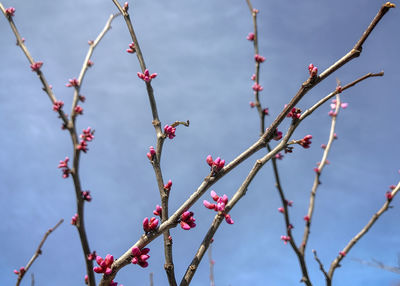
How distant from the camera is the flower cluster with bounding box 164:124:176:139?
10.3 ft

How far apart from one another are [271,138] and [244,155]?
10.2 inches

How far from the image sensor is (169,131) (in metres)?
3.17

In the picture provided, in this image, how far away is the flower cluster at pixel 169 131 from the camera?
3.14m

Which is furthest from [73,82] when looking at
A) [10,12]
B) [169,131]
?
[169,131]

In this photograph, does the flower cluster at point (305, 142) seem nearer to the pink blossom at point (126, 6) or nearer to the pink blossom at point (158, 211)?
the pink blossom at point (158, 211)

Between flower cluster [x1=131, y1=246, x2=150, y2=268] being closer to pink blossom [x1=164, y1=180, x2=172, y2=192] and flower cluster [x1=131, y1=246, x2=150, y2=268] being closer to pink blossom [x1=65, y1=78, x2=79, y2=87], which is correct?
pink blossom [x1=164, y1=180, x2=172, y2=192]

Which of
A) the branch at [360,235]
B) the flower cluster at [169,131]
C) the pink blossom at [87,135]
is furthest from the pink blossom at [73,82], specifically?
the branch at [360,235]

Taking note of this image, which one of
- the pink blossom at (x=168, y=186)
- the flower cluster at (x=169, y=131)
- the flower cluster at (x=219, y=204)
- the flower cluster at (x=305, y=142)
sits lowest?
the flower cluster at (x=219, y=204)

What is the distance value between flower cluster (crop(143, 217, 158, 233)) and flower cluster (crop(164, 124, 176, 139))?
3.47 feet

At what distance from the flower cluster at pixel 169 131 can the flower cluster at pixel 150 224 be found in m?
1.06

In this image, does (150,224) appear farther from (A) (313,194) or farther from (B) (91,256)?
(A) (313,194)

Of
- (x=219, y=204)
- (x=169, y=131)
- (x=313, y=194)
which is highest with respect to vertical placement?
(x=313, y=194)

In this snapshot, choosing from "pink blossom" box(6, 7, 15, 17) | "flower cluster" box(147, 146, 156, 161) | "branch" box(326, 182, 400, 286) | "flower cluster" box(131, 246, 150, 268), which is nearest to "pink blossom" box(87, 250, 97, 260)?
"flower cluster" box(131, 246, 150, 268)

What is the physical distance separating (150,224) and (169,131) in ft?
3.61
